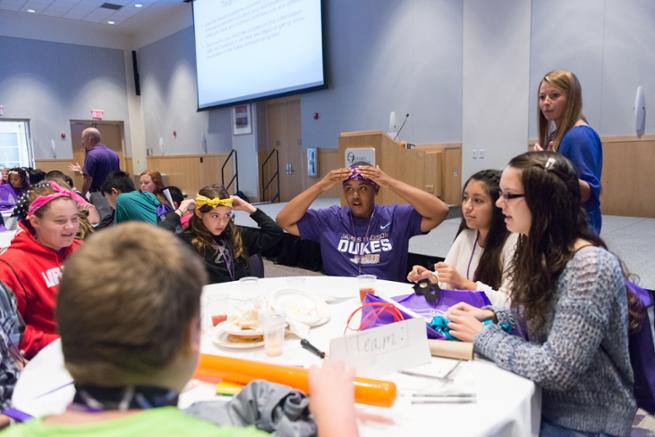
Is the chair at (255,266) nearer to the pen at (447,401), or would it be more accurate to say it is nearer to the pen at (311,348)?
the pen at (311,348)

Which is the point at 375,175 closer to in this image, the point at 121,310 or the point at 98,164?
the point at 121,310

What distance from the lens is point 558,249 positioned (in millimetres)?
1204

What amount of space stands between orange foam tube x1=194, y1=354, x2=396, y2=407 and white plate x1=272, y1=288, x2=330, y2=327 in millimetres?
310

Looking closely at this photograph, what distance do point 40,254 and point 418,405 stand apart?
1.67 m

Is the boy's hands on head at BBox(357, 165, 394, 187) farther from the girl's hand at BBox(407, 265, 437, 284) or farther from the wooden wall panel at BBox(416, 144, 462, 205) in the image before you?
the wooden wall panel at BBox(416, 144, 462, 205)

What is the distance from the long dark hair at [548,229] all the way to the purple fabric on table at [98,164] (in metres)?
5.62

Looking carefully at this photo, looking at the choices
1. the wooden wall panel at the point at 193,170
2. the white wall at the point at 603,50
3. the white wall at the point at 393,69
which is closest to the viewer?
the white wall at the point at 603,50

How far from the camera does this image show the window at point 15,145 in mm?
10820

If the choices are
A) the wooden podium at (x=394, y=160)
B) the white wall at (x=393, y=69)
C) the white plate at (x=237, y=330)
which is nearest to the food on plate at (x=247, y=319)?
the white plate at (x=237, y=330)

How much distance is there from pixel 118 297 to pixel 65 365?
0.39 feet

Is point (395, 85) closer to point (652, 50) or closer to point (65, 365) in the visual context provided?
point (652, 50)

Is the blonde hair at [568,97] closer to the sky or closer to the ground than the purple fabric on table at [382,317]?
closer to the sky

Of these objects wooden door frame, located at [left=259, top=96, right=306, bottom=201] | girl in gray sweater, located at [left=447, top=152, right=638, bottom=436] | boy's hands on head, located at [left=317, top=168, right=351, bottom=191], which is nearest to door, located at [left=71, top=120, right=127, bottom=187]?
wooden door frame, located at [left=259, top=96, right=306, bottom=201]

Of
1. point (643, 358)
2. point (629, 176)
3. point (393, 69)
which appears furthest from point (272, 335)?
point (393, 69)
